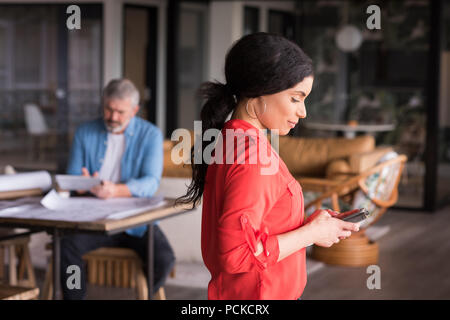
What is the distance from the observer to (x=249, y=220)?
1576 millimetres

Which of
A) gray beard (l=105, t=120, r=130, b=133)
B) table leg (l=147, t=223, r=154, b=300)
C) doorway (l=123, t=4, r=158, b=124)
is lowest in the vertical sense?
table leg (l=147, t=223, r=154, b=300)

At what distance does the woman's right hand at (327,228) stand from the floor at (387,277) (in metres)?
2.80

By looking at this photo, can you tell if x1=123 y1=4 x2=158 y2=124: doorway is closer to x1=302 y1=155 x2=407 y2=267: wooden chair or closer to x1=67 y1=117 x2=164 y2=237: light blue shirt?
x1=302 y1=155 x2=407 y2=267: wooden chair

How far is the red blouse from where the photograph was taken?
5.21 ft

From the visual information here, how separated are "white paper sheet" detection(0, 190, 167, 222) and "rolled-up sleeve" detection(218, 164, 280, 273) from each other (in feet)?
5.06

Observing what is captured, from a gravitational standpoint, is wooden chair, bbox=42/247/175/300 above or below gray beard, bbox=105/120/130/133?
below

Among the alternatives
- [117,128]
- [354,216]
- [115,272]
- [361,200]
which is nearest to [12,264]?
[115,272]

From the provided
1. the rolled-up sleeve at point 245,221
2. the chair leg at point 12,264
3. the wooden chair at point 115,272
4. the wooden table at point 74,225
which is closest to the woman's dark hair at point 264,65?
the rolled-up sleeve at point 245,221

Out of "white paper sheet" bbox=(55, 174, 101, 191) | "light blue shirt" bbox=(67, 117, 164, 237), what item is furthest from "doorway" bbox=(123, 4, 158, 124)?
"white paper sheet" bbox=(55, 174, 101, 191)

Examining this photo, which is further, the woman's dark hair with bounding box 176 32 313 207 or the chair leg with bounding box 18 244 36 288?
the chair leg with bounding box 18 244 36 288
